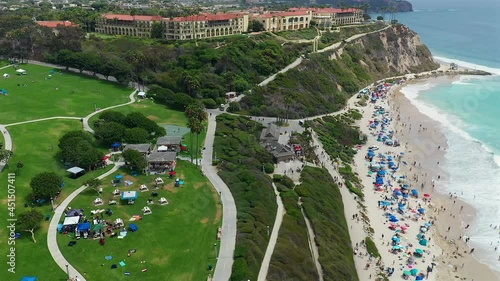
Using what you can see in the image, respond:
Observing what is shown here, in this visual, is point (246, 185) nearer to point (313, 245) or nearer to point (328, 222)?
point (328, 222)

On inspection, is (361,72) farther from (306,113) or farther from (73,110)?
(73,110)

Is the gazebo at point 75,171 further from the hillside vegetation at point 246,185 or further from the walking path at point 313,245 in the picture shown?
the walking path at point 313,245

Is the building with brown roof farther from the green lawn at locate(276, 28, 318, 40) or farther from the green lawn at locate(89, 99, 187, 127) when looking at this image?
the green lawn at locate(89, 99, 187, 127)

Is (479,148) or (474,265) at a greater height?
(479,148)

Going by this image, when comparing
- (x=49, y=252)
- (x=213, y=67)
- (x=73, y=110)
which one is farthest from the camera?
(x=213, y=67)

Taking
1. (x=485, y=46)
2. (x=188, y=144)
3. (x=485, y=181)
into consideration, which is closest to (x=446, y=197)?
(x=485, y=181)

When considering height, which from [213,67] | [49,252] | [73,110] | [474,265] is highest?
[213,67]
